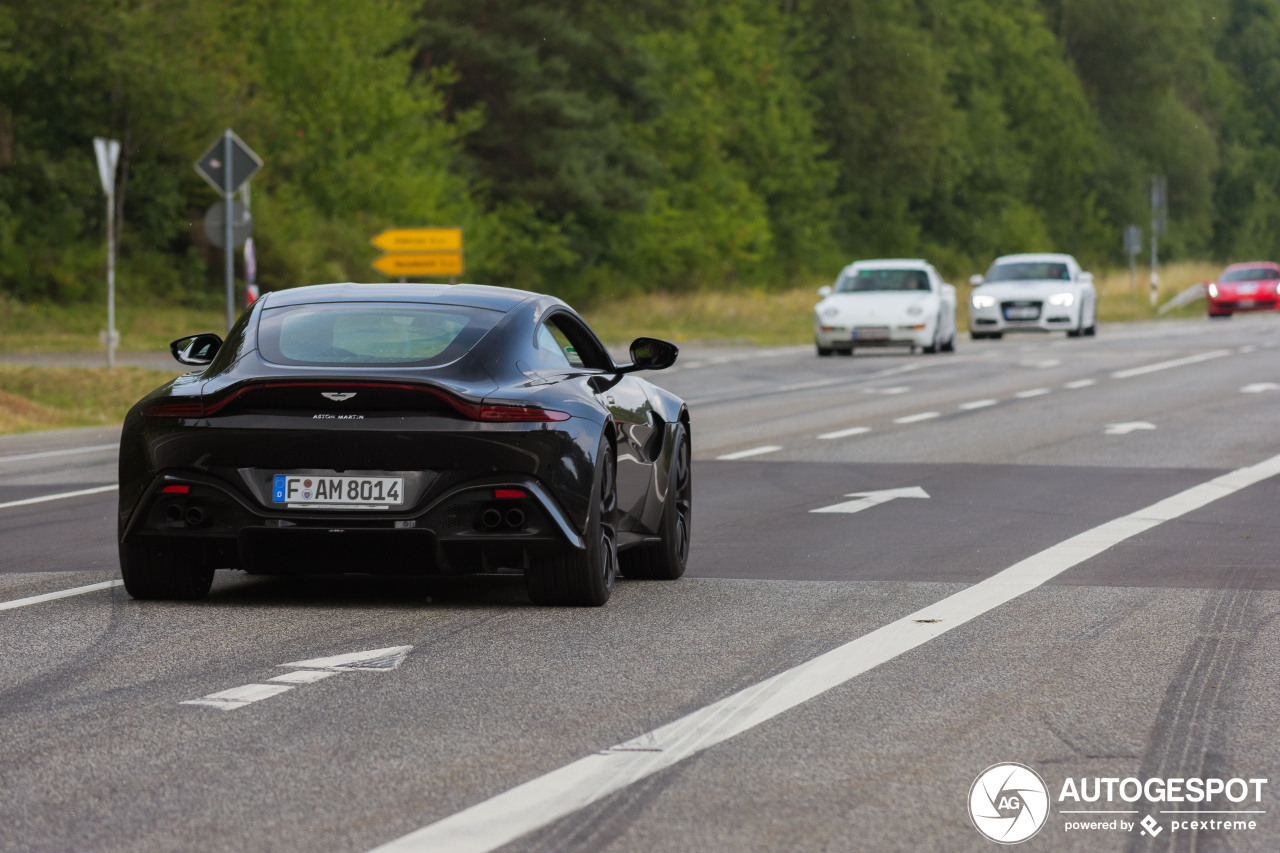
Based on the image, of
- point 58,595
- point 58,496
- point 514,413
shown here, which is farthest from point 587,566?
point 58,496

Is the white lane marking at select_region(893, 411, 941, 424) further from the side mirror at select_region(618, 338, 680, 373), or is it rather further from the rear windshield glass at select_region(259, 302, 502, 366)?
the rear windshield glass at select_region(259, 302, 502, 366)

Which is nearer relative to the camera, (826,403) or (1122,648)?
(1122,648)

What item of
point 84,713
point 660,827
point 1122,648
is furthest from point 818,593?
point 660,827

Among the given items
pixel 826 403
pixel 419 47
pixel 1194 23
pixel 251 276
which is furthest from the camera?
pixel 1194 23

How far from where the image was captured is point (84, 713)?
655 cm

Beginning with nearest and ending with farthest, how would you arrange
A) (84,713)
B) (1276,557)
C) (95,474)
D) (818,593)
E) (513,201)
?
(84,713) < (818,593) < (1276,557) < (95,474) < (513,201)

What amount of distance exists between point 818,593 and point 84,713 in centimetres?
367

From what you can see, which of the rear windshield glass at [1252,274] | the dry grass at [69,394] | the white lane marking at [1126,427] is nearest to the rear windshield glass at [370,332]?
the white lane marking at [1126,427]

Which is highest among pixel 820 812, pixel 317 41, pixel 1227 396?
pixel 317 41

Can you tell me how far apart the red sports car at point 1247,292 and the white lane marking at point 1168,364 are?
2727cm

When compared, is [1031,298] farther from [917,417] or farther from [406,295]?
[406,295]

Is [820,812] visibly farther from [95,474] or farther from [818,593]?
[95,474]

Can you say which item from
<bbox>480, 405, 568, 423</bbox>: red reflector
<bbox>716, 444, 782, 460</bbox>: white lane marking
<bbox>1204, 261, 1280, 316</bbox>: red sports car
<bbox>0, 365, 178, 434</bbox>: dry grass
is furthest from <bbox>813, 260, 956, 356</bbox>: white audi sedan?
<bbox>1204, 261, 1280, 316</bbox>: red sports car

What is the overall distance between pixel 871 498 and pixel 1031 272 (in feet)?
102
